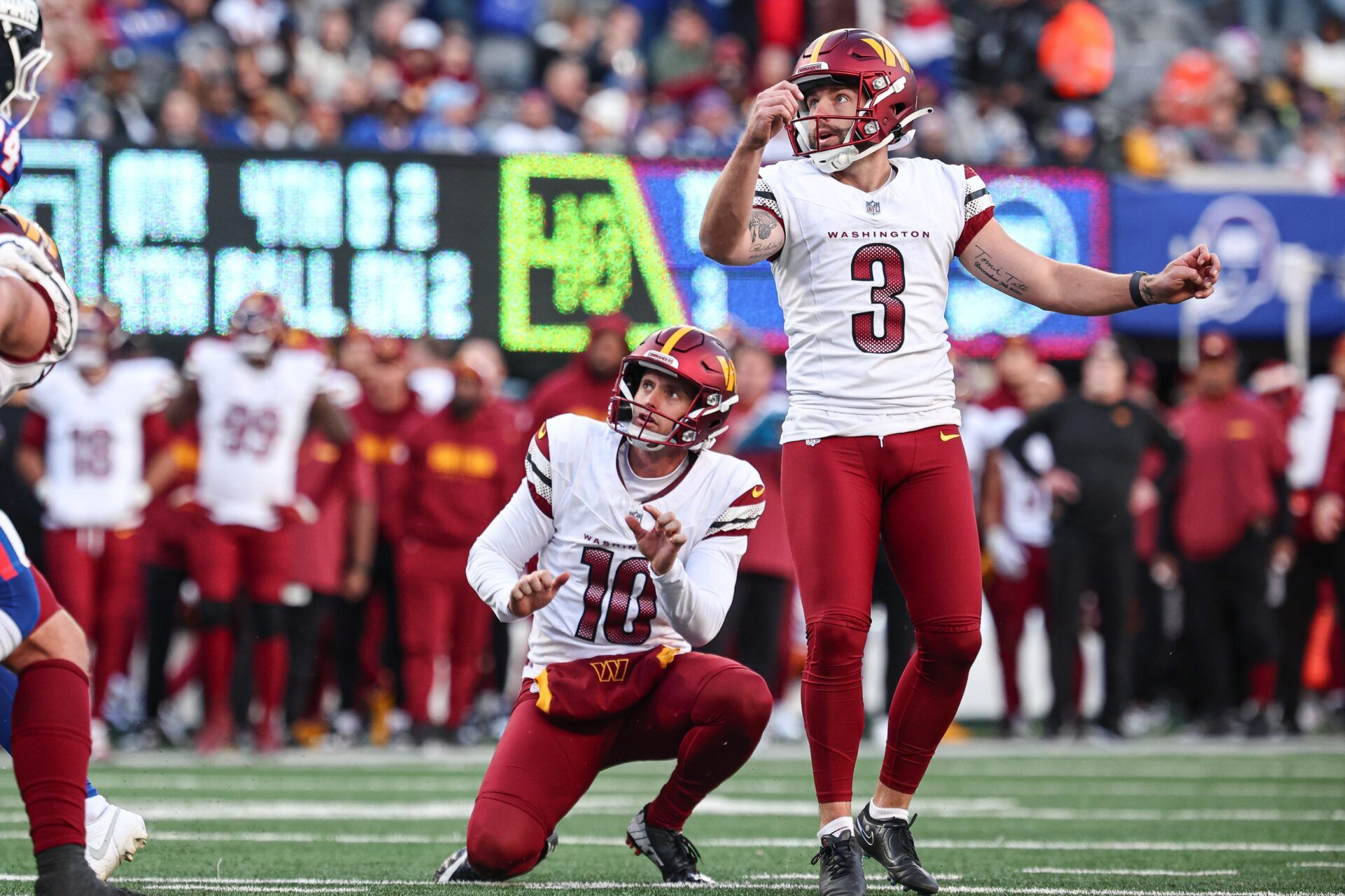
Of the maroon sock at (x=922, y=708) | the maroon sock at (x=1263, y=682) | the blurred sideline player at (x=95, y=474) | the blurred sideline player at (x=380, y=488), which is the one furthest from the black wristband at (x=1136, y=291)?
the maroon sock at (x=1263, y=682)

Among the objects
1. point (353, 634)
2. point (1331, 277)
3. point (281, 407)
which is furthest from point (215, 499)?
point (1331, 277)

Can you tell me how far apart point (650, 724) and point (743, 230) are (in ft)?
3.96

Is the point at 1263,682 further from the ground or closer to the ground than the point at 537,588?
closer to the ground

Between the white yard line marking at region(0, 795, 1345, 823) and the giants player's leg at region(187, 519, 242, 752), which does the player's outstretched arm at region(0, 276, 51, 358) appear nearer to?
the white yard line marking at region(0, 795, 1345, 823)

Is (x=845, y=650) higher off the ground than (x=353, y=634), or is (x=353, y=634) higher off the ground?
(x=845, y=650)

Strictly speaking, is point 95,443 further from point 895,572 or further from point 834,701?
point 834,701

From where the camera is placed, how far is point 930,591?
444 centimetres

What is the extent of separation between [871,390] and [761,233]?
A: 428 millimetres

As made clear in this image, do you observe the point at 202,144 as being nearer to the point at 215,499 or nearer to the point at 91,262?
Answer: the point at 91,262

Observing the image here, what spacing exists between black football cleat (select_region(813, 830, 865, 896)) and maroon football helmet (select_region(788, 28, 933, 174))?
152 cm

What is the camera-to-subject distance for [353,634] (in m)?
9.59

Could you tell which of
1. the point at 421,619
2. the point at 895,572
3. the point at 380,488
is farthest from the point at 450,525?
the point at 895,572

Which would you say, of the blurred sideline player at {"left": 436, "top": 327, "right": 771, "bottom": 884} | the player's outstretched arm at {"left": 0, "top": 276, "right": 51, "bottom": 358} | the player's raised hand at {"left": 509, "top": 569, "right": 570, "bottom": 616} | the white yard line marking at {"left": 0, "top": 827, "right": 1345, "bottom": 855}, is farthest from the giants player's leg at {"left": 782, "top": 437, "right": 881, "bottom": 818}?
the player's outstretched arm at {"left": 0, "top": 276, "right": 51, "bottom": 358}

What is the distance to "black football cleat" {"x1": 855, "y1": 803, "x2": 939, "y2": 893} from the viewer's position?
427 centimetres
